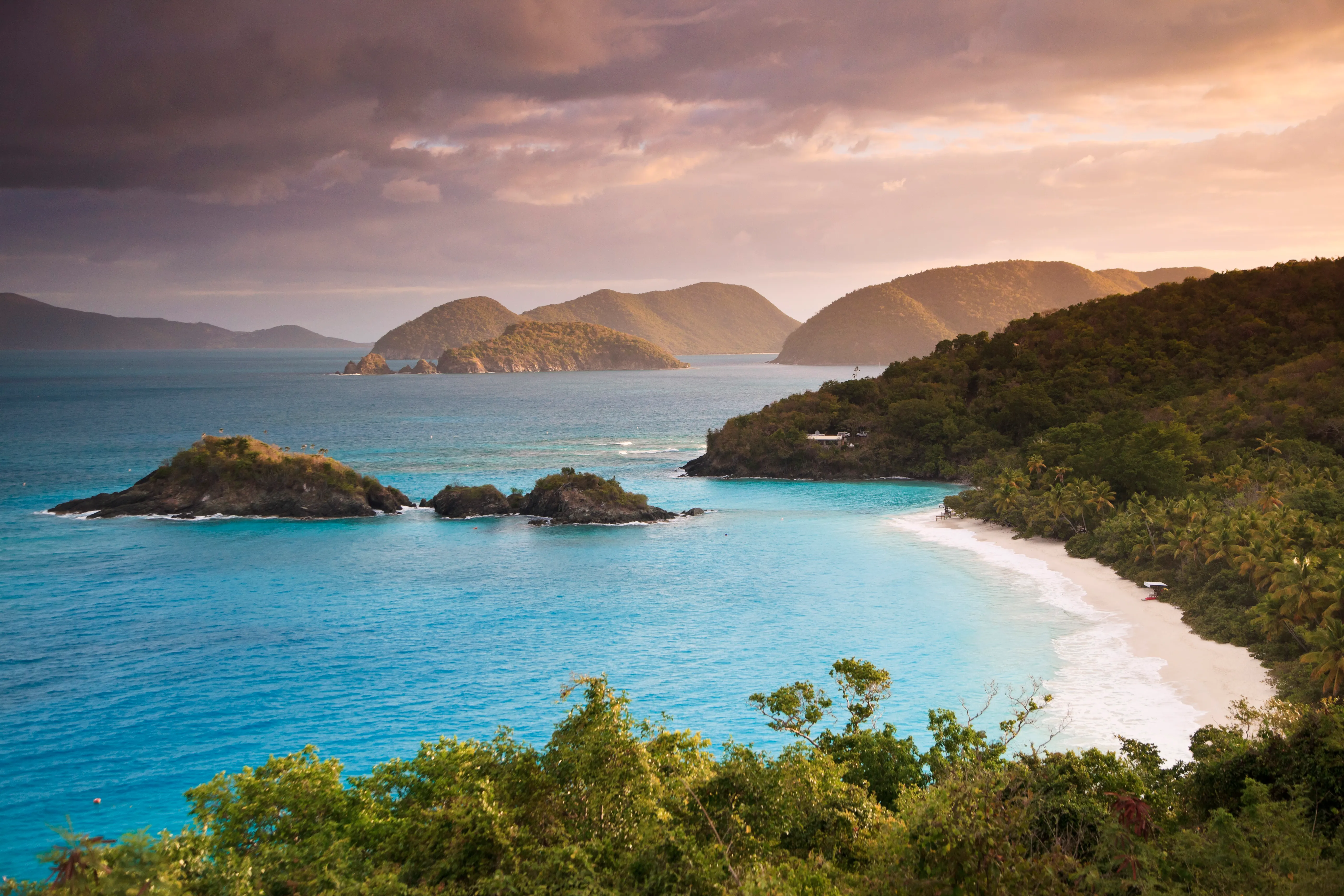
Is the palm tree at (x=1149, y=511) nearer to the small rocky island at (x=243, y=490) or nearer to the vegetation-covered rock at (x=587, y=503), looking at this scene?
the vegetation-covered rock at (x=587, y=503)

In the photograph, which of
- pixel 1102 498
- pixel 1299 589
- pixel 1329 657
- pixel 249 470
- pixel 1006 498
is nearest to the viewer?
pixel 1329 657

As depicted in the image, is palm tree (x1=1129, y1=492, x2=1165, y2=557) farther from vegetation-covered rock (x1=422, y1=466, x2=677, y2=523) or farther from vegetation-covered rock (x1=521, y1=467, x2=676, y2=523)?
vegetation-covered rock (x1=521, y1=467, x2=676, y2=523)

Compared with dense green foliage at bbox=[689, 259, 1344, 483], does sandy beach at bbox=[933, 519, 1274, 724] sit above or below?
below

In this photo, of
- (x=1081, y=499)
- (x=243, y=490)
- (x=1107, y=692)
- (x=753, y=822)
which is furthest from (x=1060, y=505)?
(x=243, y=490)

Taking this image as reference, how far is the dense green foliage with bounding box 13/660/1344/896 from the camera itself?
14.8m

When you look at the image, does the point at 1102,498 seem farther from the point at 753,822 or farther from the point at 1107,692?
the point at 753,822

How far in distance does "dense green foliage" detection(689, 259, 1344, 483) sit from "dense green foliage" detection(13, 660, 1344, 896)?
204 feet

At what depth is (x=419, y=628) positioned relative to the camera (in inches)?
1753

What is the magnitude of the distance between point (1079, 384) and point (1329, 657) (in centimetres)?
7210

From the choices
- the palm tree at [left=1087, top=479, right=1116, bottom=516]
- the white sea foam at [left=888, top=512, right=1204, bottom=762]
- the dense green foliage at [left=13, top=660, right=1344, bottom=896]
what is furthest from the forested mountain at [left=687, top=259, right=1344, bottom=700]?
the dense green foliage at [left=13, top=660, right=1344, bottom=896]

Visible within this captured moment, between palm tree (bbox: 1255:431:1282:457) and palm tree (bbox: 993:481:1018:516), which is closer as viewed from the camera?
palm tree (bbox: 993:481:1018:516)

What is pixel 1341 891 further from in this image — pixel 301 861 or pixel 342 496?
pixel 342 496

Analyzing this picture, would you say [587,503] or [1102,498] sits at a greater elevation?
[1102,498]

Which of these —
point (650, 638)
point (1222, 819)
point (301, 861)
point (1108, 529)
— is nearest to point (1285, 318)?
point (1108, 529)
